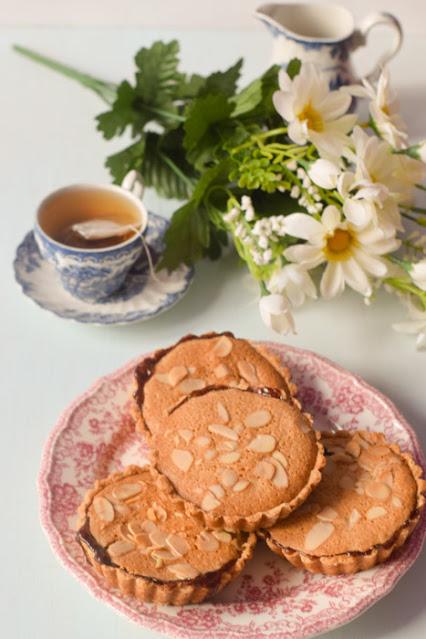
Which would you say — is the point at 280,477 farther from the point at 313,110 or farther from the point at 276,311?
the point at 313,110

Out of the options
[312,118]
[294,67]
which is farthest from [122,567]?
[294,67]

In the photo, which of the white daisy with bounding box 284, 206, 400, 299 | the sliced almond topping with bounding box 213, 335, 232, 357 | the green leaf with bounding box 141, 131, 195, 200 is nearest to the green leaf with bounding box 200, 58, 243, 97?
the green leaf with bounding box 141, 131, 195, 200

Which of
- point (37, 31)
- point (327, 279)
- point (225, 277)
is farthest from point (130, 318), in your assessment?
point (37, 31)

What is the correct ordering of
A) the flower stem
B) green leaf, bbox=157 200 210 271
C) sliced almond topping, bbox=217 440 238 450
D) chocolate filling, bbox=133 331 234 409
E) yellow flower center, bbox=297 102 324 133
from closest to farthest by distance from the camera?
sliced almond topping, bbox=217 440 238 450
chocolate filling, bbox=133 331 234 409
yellow flower center, bbox=297 102 324 133
green leaf, bbox=157 200 210 271
the flower stem

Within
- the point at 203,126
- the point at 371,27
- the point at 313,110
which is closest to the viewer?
the point at 313,110

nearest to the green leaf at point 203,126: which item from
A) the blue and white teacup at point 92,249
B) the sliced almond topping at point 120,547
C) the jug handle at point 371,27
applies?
the blue and white teacup at point 92,249

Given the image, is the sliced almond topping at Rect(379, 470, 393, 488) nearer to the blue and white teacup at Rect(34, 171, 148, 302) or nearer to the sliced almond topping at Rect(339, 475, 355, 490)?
the sliced almond topping at Rect(339, 475, 355, 490)

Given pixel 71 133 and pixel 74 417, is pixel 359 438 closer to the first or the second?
pixel 74 417
